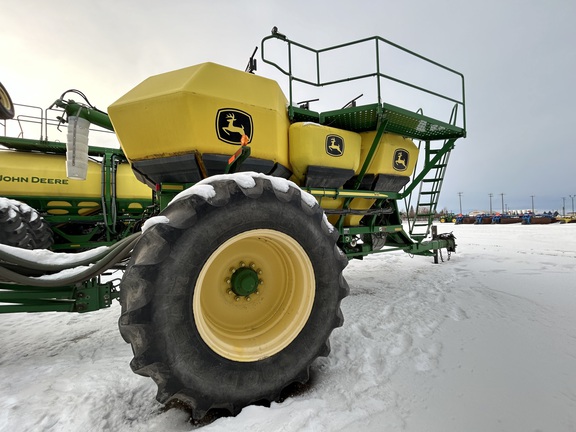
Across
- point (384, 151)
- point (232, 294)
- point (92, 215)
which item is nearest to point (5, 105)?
point (232, 294)

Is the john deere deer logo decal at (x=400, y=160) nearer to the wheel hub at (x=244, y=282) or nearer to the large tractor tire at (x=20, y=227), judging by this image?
the wheel hub at (x=244, y=282)

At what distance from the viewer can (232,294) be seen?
6.48ft

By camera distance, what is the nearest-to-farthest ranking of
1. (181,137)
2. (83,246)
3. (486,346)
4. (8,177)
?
(486,346) → (181,137) → (8,177) → (83,246)

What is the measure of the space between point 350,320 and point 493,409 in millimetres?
1512

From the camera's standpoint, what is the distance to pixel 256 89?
2904mm

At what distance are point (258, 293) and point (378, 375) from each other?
0.97 m

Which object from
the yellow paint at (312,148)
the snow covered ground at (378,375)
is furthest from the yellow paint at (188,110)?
the snow covered ground at (378,375)

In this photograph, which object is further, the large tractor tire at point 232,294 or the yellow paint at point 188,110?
the yellow paint at point 188,110

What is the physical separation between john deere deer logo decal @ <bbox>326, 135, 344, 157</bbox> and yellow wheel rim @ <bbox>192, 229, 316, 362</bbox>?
1872 millimetres

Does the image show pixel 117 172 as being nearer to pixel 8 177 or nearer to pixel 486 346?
pixel 8 177

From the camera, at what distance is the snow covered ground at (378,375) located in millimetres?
1521

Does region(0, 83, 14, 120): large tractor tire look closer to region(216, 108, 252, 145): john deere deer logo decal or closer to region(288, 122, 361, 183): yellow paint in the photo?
region(216, 108, 252, 145): john deere deer logo decal

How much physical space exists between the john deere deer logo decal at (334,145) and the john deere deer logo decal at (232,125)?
1051mm

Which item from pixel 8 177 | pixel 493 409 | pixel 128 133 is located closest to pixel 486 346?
pixel 493 409
